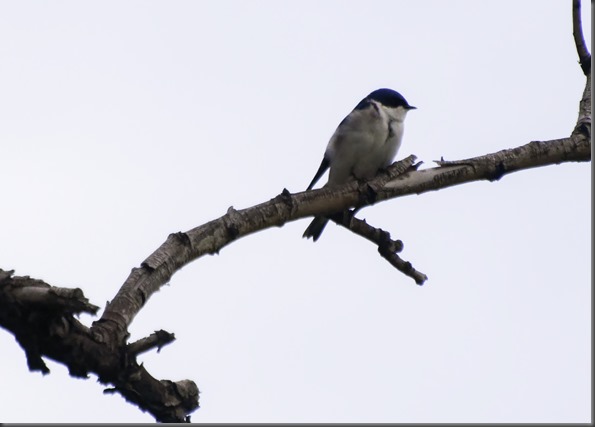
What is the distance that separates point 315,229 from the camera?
7.06 metres

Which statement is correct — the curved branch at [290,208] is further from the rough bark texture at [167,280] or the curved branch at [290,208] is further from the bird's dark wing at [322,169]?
the bird's dark wing at [322,169]

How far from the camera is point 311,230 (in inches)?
279

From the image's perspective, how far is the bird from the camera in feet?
23.4

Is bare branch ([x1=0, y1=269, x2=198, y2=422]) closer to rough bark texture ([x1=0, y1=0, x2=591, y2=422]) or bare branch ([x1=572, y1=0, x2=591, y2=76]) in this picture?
rough bark texture ([x1=0, y1=0, x2=591, y2=422])

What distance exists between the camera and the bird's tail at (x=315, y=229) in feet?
22.9

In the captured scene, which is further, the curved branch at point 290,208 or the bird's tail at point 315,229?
the bird's tail at point 315,229

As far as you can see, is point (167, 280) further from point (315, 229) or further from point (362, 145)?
point (362, 145)

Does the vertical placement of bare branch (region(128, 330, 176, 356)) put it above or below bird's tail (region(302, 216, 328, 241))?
below

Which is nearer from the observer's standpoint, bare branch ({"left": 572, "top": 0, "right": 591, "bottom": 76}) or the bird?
bare branch ({"left": 572, "top": 0, "right": 591, "bottom": 76})

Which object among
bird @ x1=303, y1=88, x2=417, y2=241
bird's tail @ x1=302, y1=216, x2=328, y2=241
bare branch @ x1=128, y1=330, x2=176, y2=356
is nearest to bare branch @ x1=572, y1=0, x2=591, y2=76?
bird @ x1=303, y1=88, x2=417, y2=241

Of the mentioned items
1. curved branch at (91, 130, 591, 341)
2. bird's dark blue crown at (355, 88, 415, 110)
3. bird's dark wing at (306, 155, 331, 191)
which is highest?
bird's dark blue crown at (355, 88, 415, 110)

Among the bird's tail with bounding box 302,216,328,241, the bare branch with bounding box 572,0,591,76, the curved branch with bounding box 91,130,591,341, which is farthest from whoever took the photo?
the bird's tail with bounding box 302,216,328,241

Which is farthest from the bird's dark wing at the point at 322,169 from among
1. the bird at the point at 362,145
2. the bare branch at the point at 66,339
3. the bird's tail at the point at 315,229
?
the bare branch at the point at 66,339

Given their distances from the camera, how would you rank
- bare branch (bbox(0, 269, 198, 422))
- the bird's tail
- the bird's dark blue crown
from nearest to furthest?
bare branch (bbox(0, 269, 198, 422)) < the bird's tail < the bird's dark blue crown
